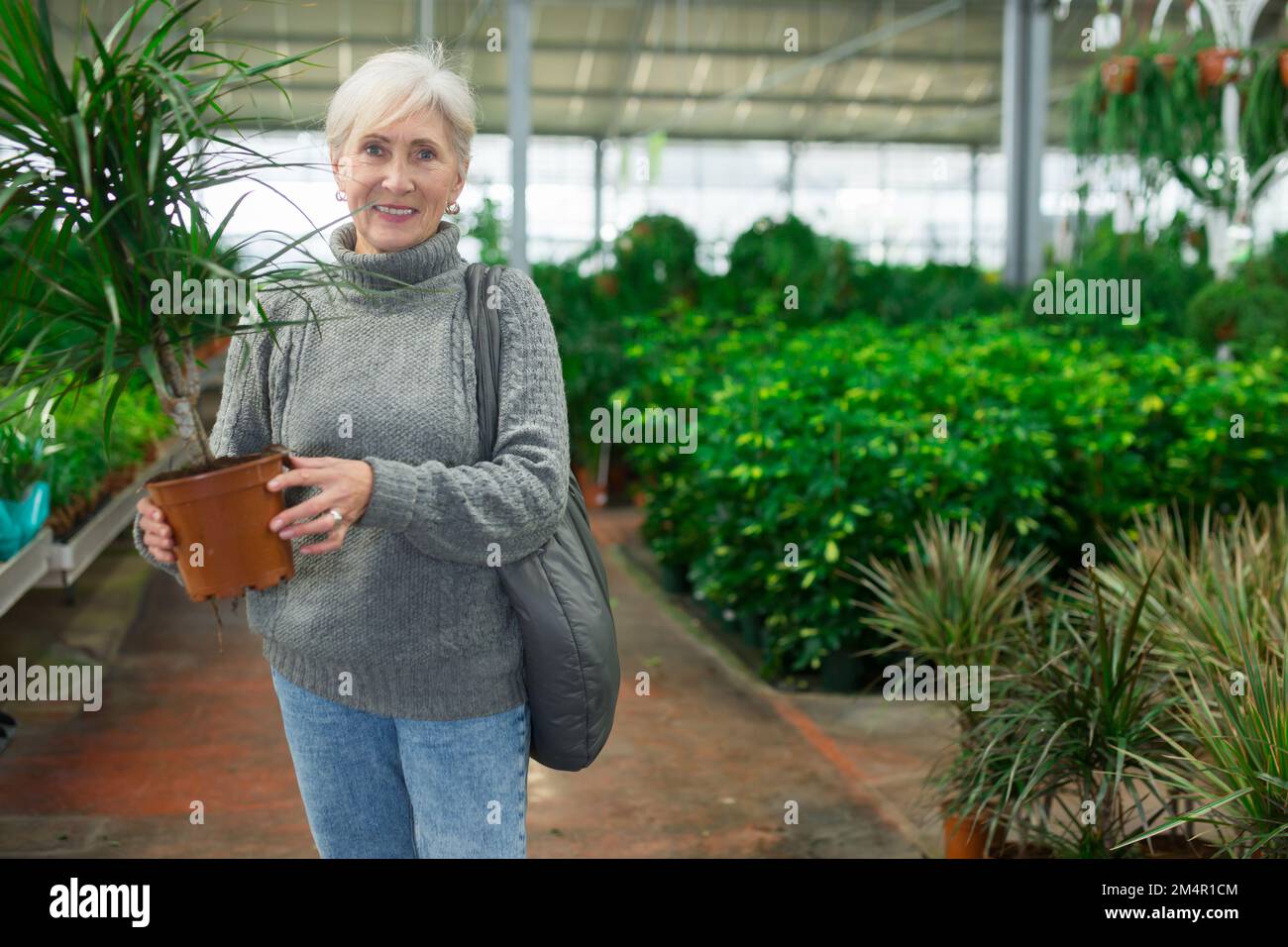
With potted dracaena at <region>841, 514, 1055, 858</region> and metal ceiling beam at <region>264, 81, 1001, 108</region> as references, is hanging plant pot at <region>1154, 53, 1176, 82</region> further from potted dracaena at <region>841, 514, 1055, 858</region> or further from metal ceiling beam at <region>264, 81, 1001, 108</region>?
metal ceiling beam at <region>264, 81, 1001, 108</region>

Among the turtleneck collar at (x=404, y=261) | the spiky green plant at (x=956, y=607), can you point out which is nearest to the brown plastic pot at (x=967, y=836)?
the spiky green plant at (x=956, y=607)

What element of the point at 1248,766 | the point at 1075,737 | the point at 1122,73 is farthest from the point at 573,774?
the point at 1122,73

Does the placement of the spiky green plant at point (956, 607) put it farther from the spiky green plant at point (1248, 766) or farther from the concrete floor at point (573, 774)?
the spiky green plant at point (1248, 766)

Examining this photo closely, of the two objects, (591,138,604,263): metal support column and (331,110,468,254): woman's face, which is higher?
(591,138,604,263): metal support column

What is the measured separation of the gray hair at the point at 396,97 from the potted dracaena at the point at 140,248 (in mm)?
106

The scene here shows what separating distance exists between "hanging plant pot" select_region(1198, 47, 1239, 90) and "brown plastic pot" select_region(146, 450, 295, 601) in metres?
6.37

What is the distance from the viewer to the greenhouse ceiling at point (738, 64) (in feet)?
50.8

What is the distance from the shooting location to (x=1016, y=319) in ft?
24.4

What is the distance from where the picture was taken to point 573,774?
377 centimetres

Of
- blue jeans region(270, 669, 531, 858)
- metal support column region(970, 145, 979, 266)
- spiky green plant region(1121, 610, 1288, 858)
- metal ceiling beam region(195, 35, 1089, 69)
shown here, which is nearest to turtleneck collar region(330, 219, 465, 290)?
blue jeans region(270, 669, 531, 858)

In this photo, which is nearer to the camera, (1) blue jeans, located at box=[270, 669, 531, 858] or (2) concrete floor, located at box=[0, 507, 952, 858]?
(1) blue jeans, located at box=[270, 669, 531, 858]

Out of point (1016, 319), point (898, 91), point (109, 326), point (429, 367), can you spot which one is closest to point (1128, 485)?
point (1016, 319)

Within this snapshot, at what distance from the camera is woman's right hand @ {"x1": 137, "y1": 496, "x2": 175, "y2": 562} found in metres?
1.47
